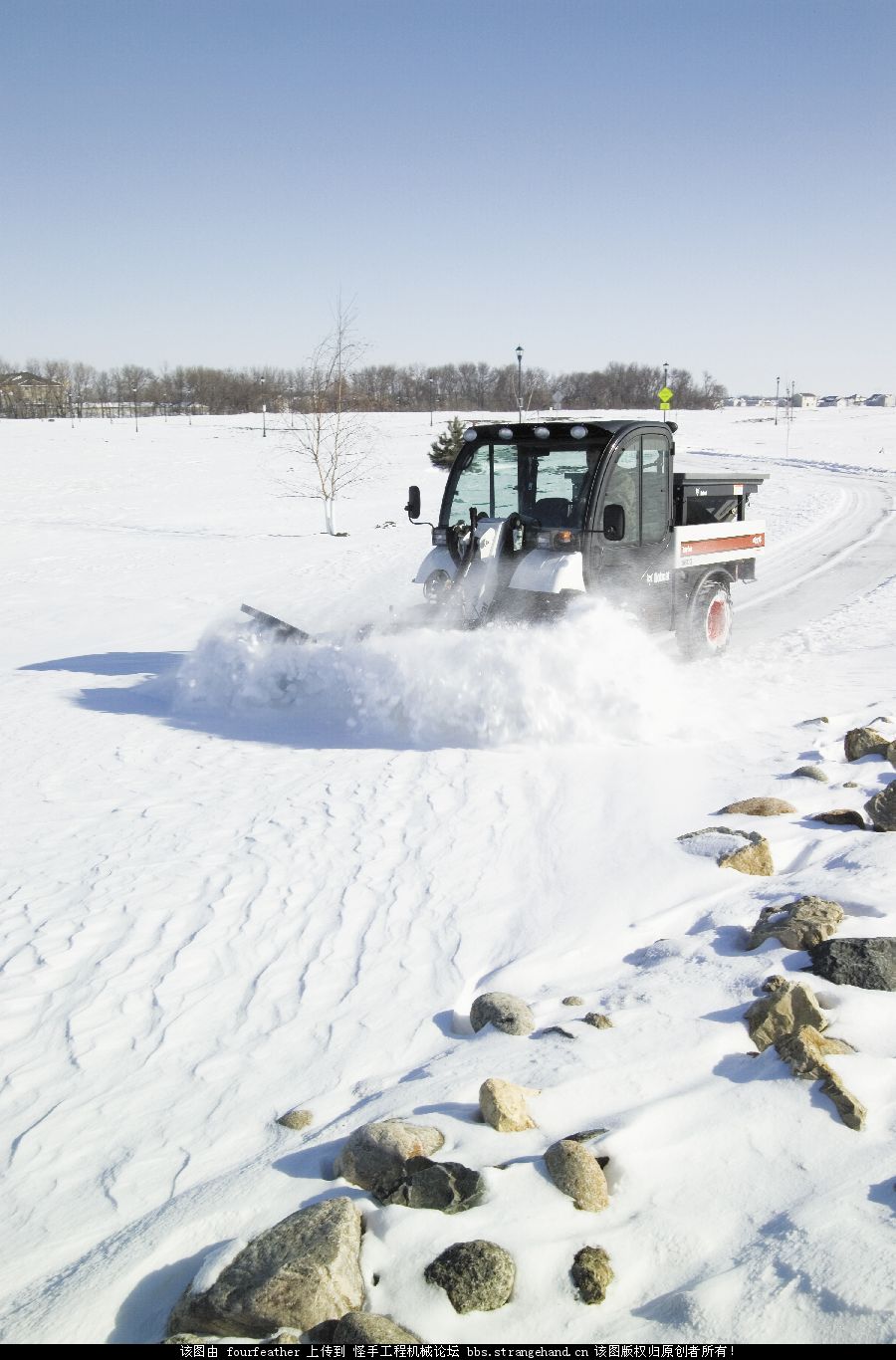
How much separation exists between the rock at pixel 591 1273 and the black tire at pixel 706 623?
23.7 ft

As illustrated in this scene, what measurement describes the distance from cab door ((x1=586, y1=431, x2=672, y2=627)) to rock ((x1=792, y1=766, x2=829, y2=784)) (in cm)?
226

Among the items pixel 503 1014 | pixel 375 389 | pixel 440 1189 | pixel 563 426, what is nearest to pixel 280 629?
pixel 563 426

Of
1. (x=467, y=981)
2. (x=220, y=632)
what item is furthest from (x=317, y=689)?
(x=467, y=981)

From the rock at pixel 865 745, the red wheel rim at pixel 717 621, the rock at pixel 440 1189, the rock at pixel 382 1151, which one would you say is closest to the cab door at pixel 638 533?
the red wheel rim at pixel 717 621

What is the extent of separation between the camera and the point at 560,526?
8320mm

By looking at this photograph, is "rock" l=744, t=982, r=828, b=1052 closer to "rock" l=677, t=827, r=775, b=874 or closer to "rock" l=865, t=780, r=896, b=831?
"rock" l=677, t=827, r=775, b=874

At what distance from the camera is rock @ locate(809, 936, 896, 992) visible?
3.90 metres

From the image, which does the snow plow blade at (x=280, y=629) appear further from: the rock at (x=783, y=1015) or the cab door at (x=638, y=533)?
the rock at (x=783, y=1015)

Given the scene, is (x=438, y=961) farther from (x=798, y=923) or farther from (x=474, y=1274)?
(x=474, y=1274)

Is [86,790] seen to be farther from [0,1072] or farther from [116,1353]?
[116,1353]

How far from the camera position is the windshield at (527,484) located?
8.28 metres

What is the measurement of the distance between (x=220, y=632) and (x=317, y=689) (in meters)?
1.28

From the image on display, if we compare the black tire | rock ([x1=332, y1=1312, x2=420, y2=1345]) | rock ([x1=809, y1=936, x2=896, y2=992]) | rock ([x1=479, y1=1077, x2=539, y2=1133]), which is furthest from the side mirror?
rock ([x1=332, y1=1312, x2=420, y2=1345])

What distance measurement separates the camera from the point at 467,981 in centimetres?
444
